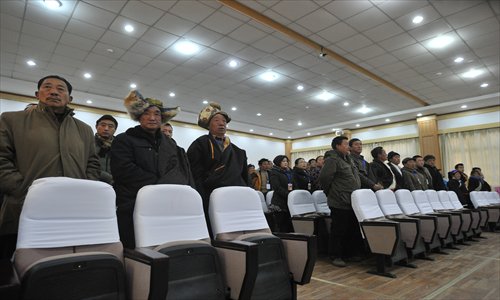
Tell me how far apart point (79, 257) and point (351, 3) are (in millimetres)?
4653

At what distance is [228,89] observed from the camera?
26.1 feet

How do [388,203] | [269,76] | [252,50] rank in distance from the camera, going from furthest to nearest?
1. [269,76]
2. [252,50]
3. [388,203]

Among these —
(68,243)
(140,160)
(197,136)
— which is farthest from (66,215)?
(197,136)

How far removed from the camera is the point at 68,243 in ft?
4.29

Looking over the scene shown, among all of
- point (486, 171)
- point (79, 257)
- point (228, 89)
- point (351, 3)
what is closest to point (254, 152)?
point (228, 89)

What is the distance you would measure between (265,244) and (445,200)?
4812mm

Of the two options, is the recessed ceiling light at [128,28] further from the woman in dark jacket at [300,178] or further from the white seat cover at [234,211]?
the white seat cover at [234,211]

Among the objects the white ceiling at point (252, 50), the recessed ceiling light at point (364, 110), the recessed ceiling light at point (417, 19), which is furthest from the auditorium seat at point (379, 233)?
the recessed ceiling light at point (364, 110)

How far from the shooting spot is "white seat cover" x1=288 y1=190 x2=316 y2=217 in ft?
13.0

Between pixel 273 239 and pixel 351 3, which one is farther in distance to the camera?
pixel 351 3

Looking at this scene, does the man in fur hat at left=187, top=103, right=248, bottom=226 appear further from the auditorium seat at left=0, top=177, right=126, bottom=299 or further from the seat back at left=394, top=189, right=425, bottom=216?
the seat back at left=394, top=189, right=425, bottom=216

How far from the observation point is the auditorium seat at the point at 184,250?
1.42m

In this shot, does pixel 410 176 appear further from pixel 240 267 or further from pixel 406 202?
pixel 240 267

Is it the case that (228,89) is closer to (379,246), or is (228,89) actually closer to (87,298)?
(379,246)
